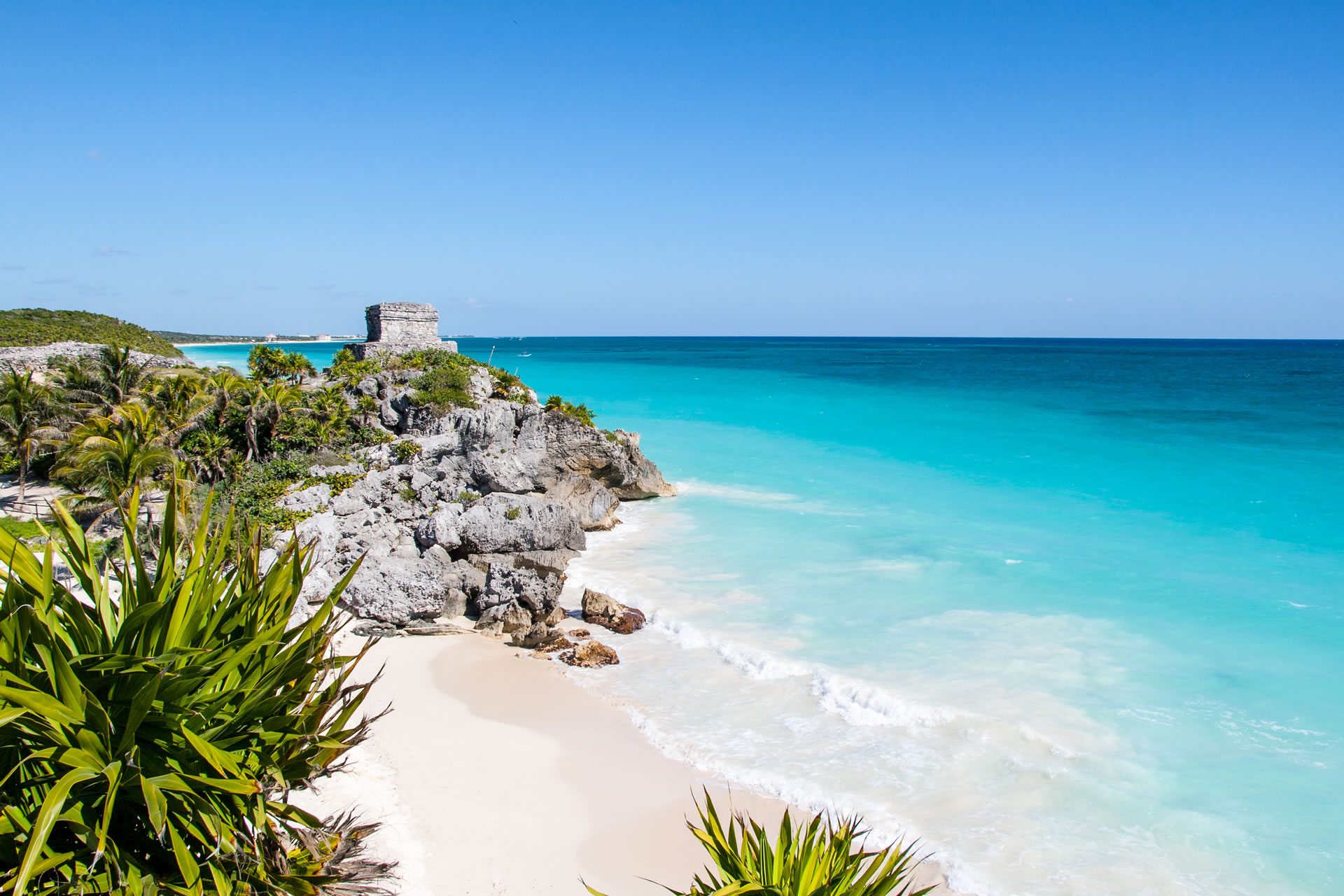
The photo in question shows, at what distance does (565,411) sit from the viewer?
19.5 m

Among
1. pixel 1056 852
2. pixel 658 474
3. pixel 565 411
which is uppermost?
pixel 565 411

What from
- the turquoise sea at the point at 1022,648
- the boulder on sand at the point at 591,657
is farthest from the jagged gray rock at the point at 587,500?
the boulder on sand at the point at 591,657

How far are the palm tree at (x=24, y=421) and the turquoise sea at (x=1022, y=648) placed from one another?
524 inches

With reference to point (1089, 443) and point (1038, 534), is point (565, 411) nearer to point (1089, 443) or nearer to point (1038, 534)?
point (1038, 534)

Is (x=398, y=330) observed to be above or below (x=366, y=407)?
above

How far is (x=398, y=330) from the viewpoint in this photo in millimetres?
27453

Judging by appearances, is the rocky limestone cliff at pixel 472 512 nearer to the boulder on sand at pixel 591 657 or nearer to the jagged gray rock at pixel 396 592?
the jagged gray rock at pixel 396 592

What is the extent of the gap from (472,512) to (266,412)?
7.54 metres

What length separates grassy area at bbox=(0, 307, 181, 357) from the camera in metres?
32.1

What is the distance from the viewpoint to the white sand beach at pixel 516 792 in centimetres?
617

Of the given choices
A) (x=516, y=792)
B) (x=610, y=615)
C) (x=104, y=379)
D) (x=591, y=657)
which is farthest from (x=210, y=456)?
(x=516, y=792)

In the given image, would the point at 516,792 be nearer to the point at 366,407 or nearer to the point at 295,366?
the point at 366,407

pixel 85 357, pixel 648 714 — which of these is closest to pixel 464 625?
pixel 648 714

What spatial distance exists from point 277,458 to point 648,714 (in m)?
12.7
